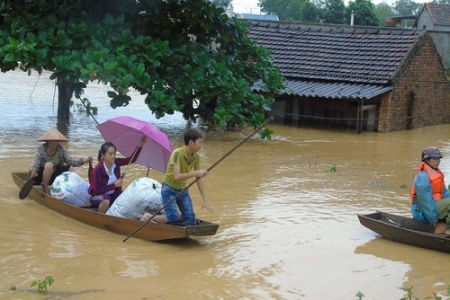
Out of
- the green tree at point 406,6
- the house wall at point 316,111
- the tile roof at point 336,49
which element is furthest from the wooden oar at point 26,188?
the green tree at point 406,6

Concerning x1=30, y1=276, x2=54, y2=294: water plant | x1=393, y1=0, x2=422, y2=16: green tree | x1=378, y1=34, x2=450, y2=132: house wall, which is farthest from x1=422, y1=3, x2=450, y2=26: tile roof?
x1=30, y1=276, x2=54, y2=294: water plant

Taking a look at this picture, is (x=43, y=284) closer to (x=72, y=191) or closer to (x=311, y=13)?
(x=72, y=191)

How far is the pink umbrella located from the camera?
31.7ft

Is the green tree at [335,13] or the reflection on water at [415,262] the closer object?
the reflection on water at [415,262]

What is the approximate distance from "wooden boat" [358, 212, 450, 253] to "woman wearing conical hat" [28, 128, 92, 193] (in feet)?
13.1

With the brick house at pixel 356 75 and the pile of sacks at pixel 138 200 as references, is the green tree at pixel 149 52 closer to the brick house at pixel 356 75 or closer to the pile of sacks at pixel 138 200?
Result: the brick house at pixel 356 75

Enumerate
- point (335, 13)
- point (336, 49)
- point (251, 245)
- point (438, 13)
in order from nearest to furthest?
1. point (251, 245)
2. point (336, 49)
3. point (335, 13)
4. point (438, 13)

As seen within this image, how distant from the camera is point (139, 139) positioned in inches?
391

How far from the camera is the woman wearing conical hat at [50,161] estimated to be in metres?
10.4

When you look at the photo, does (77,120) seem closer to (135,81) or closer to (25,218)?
(135,81)

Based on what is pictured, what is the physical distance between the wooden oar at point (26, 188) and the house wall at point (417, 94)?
11850 mm

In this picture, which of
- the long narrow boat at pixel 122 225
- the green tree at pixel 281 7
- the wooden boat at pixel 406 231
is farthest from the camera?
the green tree at pixel 281 7

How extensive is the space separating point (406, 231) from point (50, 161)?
16.0 feet

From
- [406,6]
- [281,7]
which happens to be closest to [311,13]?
[281,7]
